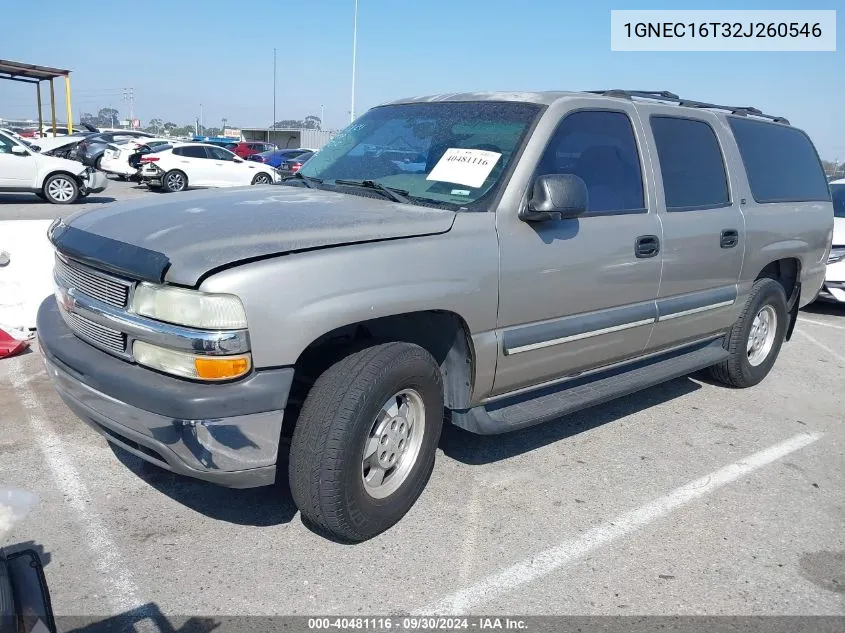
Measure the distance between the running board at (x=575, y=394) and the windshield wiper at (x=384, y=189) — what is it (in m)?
1.07

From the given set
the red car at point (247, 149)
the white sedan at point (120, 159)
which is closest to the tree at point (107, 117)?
the red car at point (247, 149)

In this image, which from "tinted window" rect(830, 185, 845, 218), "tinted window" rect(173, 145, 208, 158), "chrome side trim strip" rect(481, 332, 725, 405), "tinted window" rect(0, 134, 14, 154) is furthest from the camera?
"tinted window" rect(173, 145, 208, 158)

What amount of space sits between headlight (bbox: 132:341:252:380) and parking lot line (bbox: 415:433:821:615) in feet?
3.74

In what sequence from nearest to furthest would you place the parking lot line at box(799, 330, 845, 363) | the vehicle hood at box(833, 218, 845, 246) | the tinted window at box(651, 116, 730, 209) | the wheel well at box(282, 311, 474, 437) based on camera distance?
the wheel well at box(282, 311, 474, 437)
the tinted window at box(651, 116, 730, 209)
the parking lot line at box(799, 330, 845, 363)
the vehicle hood at box(833, 218, 845, 246)

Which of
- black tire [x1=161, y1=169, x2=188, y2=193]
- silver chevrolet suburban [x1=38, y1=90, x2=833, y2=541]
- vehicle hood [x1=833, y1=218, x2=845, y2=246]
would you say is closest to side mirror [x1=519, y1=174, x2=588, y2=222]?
silver chevrolet suburban [x1=38, y1=90, x2=833, y2=541]

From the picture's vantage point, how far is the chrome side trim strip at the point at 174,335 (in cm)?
257

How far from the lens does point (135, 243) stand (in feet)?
9.26

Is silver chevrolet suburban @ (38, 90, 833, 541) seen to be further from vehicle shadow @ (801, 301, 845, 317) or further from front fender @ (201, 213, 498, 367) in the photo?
vehicle shadow @ (801, 301, 845, 317)

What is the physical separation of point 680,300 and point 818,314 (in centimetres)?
550

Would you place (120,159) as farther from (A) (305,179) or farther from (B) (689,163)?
(B) (689,163)

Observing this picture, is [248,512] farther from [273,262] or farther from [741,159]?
[741,159]

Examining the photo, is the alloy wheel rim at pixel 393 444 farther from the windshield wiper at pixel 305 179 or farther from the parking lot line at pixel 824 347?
the parking lot line at pixel 824 347

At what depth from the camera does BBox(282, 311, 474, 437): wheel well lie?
10.0 ft

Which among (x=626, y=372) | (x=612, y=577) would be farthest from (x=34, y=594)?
(x=626, y=372)
